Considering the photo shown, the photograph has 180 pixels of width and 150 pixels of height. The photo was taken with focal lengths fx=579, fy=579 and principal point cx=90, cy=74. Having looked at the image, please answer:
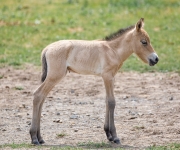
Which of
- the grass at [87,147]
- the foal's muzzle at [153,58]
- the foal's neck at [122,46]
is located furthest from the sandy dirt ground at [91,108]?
the foal's neck at [122,46]

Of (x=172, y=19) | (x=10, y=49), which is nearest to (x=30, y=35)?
(x=10, y=49)

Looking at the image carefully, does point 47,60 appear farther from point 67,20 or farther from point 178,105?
point 67,20

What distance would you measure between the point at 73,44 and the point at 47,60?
→ 58cm

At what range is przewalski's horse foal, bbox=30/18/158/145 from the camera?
10.2m

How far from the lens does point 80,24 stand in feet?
67.8

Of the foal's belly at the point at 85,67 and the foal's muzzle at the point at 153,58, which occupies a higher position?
the foal's muzzle at the point at 153,58

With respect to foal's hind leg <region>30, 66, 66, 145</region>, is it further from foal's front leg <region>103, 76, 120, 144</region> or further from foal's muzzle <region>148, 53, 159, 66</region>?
foal's muzzle <region>148, 53, 159, 66</region>

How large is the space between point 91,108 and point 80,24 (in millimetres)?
8327

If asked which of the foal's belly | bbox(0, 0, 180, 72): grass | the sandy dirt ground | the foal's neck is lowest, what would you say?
the sandy dirt ground

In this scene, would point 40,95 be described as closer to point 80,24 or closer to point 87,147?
point 87,147

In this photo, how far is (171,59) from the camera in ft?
55.7

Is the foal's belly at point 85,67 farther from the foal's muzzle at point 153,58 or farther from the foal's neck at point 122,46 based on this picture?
the foal's muzzle at point 153,58

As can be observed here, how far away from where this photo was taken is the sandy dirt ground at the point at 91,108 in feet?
34.9

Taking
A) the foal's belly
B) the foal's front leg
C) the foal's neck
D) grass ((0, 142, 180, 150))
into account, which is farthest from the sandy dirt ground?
the foal's neck
